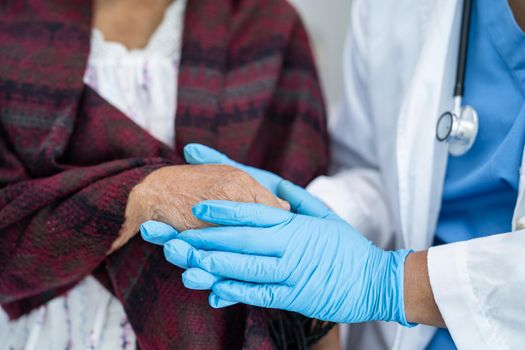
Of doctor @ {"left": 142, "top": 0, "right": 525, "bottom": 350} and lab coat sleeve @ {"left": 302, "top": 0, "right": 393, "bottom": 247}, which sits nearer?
doctor @ {"left": 142, "top": 0, "right": 525, "bottom": 350}

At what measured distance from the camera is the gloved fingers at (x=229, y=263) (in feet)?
2.11

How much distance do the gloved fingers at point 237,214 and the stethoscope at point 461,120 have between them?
310 millimetres

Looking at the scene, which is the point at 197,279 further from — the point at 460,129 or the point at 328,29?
the point at 328,29

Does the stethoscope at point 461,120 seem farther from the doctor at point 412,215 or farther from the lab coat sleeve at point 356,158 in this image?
the lab coat sleeve at point 356,158

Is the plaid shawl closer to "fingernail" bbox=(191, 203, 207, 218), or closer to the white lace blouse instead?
the white lace blouse

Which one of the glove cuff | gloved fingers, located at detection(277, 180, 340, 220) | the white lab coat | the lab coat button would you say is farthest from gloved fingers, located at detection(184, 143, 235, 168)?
the lab coat button

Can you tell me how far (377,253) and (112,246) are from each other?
401mm

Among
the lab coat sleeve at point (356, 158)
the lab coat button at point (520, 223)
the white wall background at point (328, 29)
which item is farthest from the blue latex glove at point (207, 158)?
the white wall background at point (328, 29)

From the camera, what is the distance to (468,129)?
77 cm

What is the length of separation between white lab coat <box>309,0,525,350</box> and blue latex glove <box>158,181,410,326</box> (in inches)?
3.2

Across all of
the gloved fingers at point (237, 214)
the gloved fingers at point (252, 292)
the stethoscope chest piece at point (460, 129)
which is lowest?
the gloved fingers at point (252, 292)

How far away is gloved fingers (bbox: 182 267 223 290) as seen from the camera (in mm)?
→ 633

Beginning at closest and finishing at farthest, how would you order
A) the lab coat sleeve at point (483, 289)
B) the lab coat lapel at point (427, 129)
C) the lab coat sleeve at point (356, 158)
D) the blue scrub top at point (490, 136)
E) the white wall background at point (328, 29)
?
the lab coat sleeve at point (483, 289) → the blue scrub top at point (490, 136) → the lab coat lapel at point (427, 129) → the lab coat sleeve at point (356, 158) → the white wall background at point (328, 29)

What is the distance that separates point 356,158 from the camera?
1.14 metres
